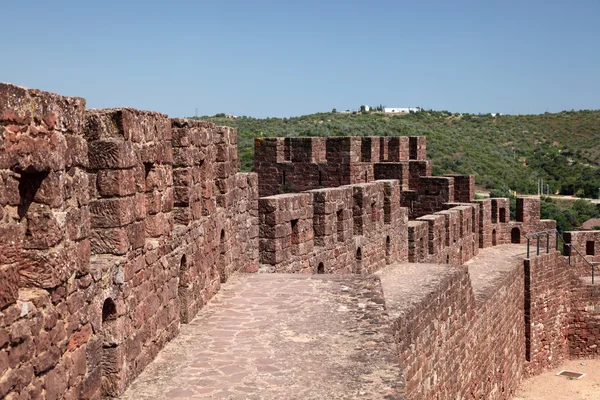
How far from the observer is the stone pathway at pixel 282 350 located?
600 centimetres

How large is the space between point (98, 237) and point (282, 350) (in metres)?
1.80

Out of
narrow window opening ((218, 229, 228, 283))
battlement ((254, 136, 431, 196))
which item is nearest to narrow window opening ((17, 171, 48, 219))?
narrow window opening ((218, 229, 228, 283))

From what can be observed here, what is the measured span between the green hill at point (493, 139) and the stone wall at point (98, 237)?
17.8m

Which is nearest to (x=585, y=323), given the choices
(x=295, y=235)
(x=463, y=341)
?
(x=463, y=341)

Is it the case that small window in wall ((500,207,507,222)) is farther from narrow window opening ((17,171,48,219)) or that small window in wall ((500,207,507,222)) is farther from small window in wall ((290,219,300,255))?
narrow window opening ((17,171,48,219))

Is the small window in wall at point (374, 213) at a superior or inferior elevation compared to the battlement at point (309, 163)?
inferior

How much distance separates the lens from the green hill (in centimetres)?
4294

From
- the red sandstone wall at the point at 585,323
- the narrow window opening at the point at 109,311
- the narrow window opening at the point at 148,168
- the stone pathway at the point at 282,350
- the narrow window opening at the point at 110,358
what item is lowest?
the red sandstone wall at the point at 585,323

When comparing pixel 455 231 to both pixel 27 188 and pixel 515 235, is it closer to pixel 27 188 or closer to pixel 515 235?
pixel 515 235

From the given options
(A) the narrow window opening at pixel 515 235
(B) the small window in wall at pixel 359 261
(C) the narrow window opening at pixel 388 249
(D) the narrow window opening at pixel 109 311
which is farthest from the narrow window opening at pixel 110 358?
(A) the narrow window opening at pixel 515 235

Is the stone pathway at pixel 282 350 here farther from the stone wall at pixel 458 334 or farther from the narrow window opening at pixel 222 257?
the stone wall at pixel 458 334

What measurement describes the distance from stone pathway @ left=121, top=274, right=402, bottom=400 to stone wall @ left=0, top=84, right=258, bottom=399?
23 centimetres

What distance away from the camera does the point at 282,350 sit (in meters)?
6.91

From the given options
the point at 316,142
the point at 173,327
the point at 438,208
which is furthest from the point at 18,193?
the point at 438,208
